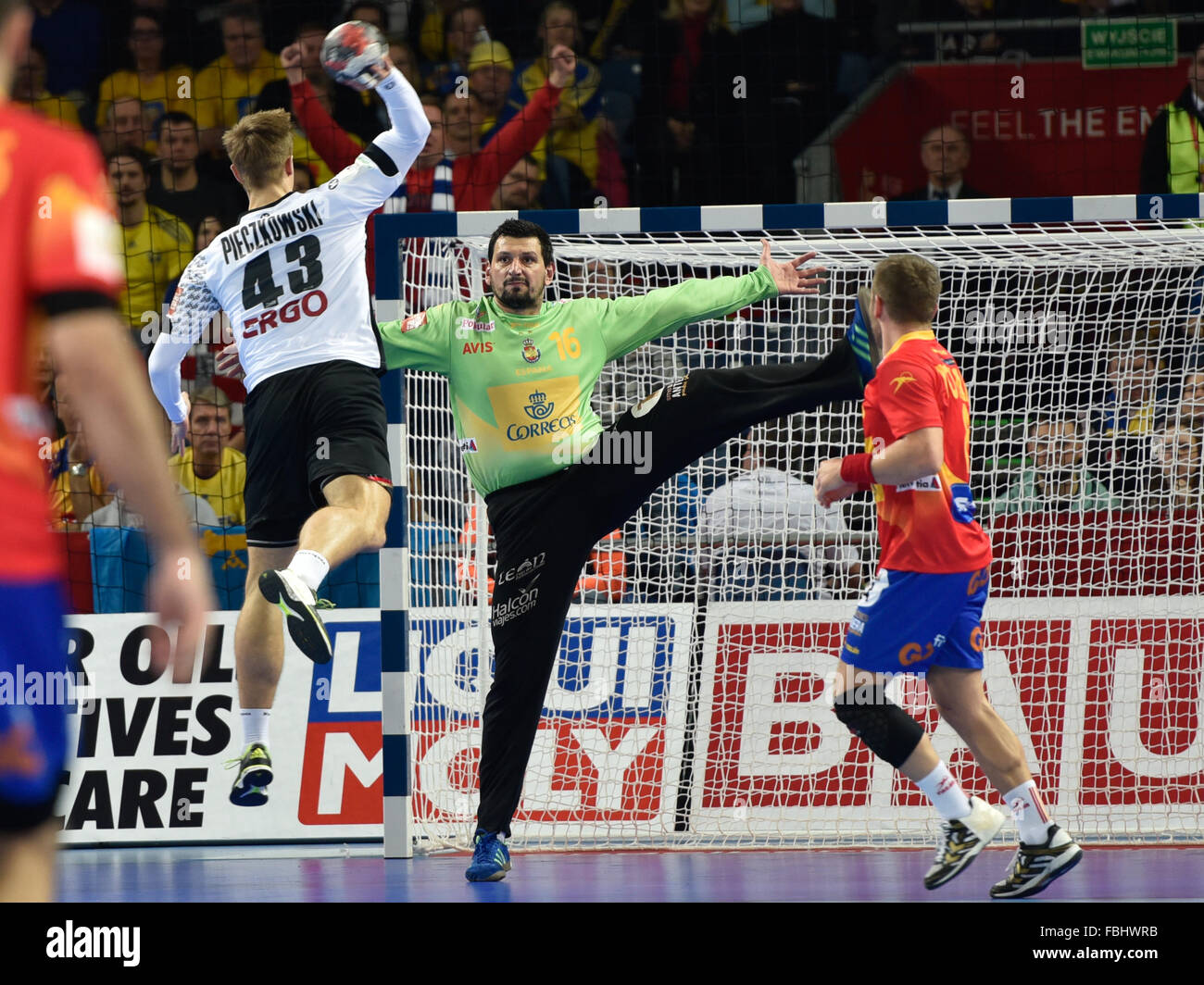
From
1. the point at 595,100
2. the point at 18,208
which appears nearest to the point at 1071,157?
the point at 595,100

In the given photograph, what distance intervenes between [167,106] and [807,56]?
17.6 feet

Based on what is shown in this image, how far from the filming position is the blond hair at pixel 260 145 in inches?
255

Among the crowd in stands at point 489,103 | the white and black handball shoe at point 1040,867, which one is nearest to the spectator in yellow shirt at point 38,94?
the crowd in stands at point 489,103

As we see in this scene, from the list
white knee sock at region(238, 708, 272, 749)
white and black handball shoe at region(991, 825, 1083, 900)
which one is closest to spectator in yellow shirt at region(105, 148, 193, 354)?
white knee sock at region(238, 708, 272, 749)

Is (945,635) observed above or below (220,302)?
below

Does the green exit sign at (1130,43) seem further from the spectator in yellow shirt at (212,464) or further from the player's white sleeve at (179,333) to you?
the player's white sleeve at (179,333)

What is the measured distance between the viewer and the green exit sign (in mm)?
12133

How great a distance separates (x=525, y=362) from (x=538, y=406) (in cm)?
22

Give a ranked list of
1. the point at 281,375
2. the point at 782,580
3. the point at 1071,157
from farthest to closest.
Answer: the point at 1071,157
the point at 782,580
the point at 281,375

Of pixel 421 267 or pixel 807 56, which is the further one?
pixel 807 56

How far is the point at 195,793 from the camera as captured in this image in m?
8.40

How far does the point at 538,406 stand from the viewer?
22.4 feet

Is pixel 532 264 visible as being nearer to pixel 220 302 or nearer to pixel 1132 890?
pixel 220 302

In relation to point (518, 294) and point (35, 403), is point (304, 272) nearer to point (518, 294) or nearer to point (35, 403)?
point (518, 294)
